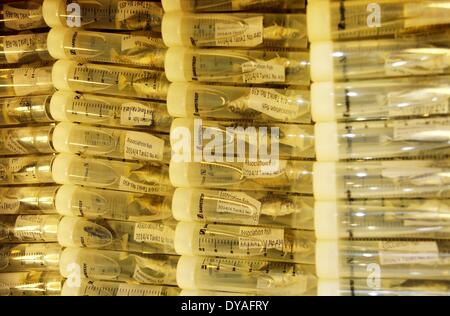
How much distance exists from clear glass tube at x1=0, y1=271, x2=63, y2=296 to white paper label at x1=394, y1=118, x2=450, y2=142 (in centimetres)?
90

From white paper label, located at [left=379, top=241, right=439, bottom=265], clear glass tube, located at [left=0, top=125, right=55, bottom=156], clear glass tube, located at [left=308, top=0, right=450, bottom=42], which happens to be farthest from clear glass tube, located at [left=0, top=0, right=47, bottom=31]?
white paper label, located at [left=379, top=241, right=439, bottom=265]

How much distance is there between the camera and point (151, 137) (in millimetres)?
1104

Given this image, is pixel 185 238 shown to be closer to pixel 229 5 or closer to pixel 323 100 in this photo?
pixel 323 100

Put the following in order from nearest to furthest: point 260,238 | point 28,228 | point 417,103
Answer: point 417,103
point 260,238
point 28,228

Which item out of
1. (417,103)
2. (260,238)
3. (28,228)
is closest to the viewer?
(417,103)

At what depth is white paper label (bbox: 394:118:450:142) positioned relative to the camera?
95 cm

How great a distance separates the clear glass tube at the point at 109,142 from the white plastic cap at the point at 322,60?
0.39 metres

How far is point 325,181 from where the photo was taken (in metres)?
0.98

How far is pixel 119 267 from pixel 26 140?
0.40m

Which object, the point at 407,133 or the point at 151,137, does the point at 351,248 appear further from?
the point at 151,137

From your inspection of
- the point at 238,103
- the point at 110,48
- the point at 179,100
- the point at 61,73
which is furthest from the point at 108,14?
the point at 238,103

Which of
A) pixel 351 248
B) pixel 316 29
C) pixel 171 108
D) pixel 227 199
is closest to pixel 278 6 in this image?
pixel 316 29

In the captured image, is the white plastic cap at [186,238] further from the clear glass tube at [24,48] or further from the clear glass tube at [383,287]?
the clear glass tube at [24,48]

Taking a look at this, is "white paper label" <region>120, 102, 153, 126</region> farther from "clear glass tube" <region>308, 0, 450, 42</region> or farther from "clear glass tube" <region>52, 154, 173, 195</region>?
"clear glass tube" <region>308, 0, 450, 42</region>
